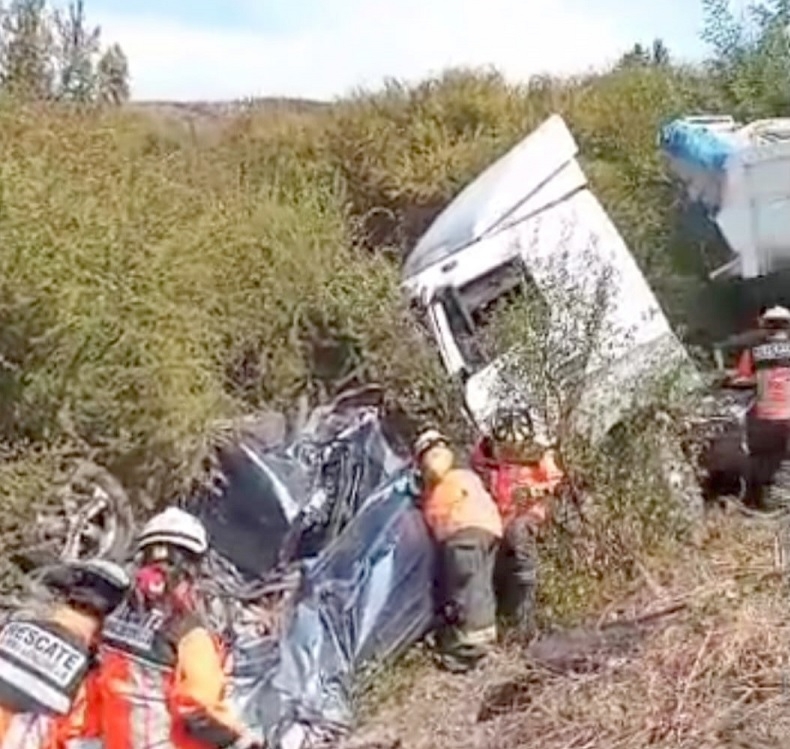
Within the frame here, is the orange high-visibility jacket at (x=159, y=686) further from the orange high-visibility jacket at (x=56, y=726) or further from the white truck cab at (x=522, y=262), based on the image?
the white truck cab at (x=522, y=262)

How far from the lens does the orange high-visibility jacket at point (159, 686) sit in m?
5.29

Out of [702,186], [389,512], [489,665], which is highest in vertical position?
[702,186]

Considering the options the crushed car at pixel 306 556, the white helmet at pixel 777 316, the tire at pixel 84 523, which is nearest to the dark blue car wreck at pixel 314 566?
the crushed car at pixel 306 556

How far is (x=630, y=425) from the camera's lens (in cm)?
831

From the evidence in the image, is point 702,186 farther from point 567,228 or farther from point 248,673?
point 248,673

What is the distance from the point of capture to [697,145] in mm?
11445

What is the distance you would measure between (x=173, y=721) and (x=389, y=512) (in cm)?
278

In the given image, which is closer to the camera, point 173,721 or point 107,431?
point 173,721

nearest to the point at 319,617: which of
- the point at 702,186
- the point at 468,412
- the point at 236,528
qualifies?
the point at 236,528

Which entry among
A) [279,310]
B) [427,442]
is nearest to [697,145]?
[279,310]

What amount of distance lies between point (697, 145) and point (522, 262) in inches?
87.6

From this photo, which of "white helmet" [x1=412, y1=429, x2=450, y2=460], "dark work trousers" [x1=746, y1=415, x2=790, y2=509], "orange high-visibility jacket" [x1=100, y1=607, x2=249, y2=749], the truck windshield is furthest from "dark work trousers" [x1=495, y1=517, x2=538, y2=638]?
"orange high-visibility jacket" [x1=100, y1=607, x2=249, y2=749]

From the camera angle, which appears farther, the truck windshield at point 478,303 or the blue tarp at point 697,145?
the blue tarp at point 697,145

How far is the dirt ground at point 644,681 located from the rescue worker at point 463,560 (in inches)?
7.0
